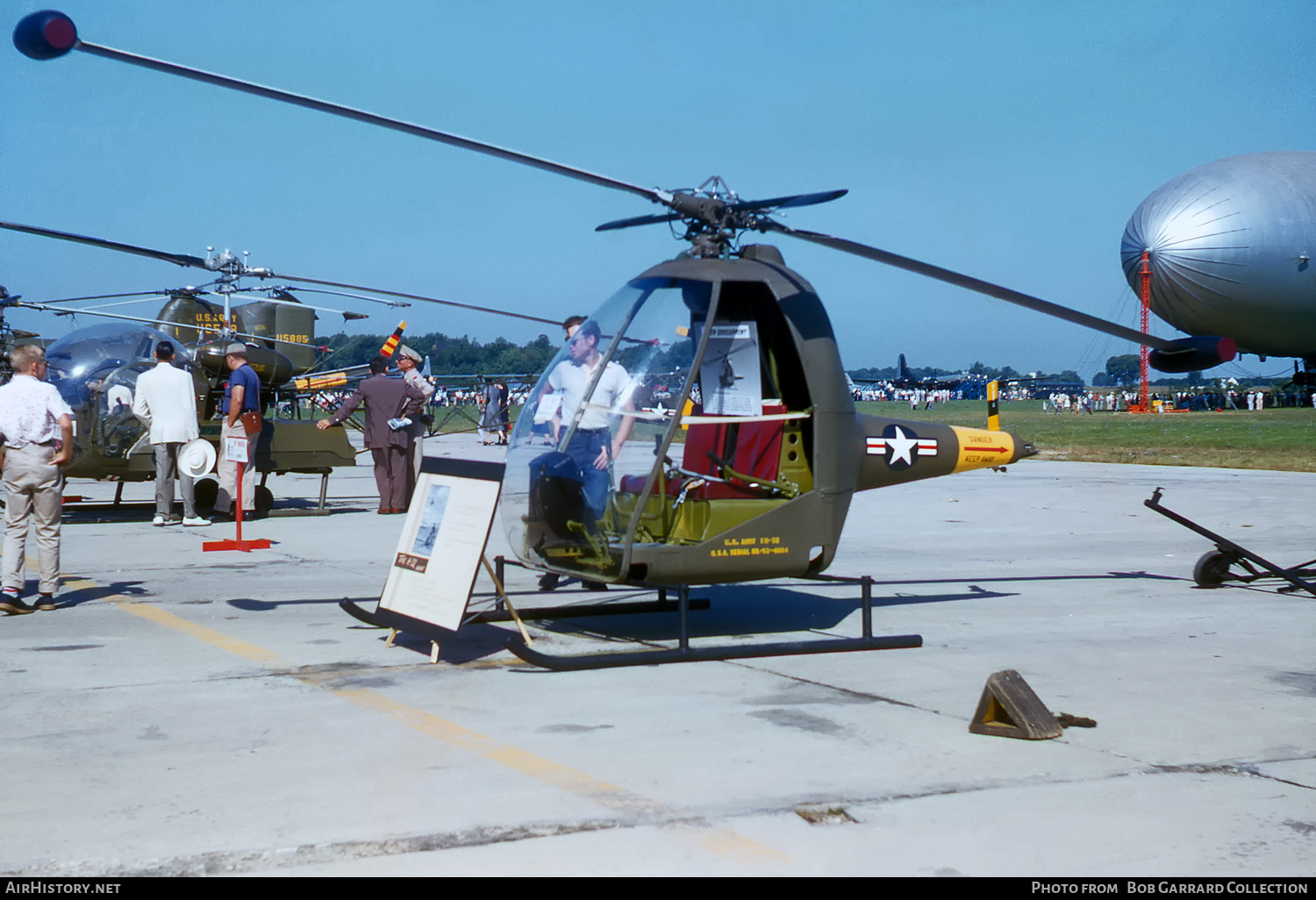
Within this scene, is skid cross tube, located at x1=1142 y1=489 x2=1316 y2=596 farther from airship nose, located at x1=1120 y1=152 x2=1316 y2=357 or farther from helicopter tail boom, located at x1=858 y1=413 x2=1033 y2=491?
airship nose, located at x1=1120 y1=152 x2=1316 y2=357

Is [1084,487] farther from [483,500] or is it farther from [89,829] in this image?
[89,829]

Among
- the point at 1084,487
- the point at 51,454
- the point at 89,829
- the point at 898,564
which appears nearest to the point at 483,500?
the point at 89,829

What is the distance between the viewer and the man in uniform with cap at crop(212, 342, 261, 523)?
526 inches

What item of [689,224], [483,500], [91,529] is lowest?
[91,529]

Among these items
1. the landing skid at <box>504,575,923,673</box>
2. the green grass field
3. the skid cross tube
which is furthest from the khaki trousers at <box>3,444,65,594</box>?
the green grass field

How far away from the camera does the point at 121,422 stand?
13852 mm

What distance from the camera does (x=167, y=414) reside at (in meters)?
13.2

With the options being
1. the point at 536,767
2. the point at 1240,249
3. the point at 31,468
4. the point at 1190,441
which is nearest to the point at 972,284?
the point at 536,767

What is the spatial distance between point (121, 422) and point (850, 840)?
1233 cm

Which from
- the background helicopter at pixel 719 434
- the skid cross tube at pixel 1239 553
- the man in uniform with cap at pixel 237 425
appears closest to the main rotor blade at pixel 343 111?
the background helicopter at pixel 719 434

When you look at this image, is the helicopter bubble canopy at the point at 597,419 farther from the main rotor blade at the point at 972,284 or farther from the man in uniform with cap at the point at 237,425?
the man in uniform with cap at the point at 237,425

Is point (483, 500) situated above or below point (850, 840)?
above

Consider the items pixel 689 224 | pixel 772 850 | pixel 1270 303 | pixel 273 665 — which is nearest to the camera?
pixel 772 850

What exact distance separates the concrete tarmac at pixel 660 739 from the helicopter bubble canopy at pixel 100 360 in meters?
4.99
